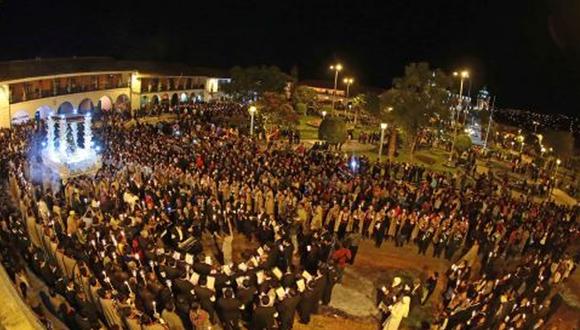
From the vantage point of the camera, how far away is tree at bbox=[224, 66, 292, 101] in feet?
165

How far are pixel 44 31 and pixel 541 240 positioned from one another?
268 ft

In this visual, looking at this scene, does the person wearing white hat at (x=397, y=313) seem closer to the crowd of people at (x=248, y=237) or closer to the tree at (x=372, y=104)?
the crowd of people at (x=248, y=237)

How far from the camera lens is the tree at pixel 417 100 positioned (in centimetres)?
3384

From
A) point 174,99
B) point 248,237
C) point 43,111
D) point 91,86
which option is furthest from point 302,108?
point 248,237

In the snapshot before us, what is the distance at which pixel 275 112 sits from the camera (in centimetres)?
3638

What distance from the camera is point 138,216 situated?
51.8 ft

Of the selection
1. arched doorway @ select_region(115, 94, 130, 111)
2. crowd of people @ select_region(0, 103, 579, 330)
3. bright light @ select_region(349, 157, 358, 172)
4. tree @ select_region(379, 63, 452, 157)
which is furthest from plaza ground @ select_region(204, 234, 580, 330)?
arched doorway @ select_region(115, 94, 130, 111)

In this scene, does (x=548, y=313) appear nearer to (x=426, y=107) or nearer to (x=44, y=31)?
(x=426, y=107)

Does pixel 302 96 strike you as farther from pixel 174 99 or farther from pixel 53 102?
pixel 53 102

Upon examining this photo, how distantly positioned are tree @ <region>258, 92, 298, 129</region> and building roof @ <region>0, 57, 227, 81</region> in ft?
51.0

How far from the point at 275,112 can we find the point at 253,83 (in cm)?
1492

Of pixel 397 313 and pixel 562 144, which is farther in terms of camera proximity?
pixel 562 144

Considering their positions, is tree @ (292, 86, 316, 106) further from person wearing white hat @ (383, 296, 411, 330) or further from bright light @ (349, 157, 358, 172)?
person wearing white hat @ (383, 296, 411, 330)

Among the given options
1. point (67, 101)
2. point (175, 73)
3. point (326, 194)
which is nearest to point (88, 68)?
point (67, 101)
